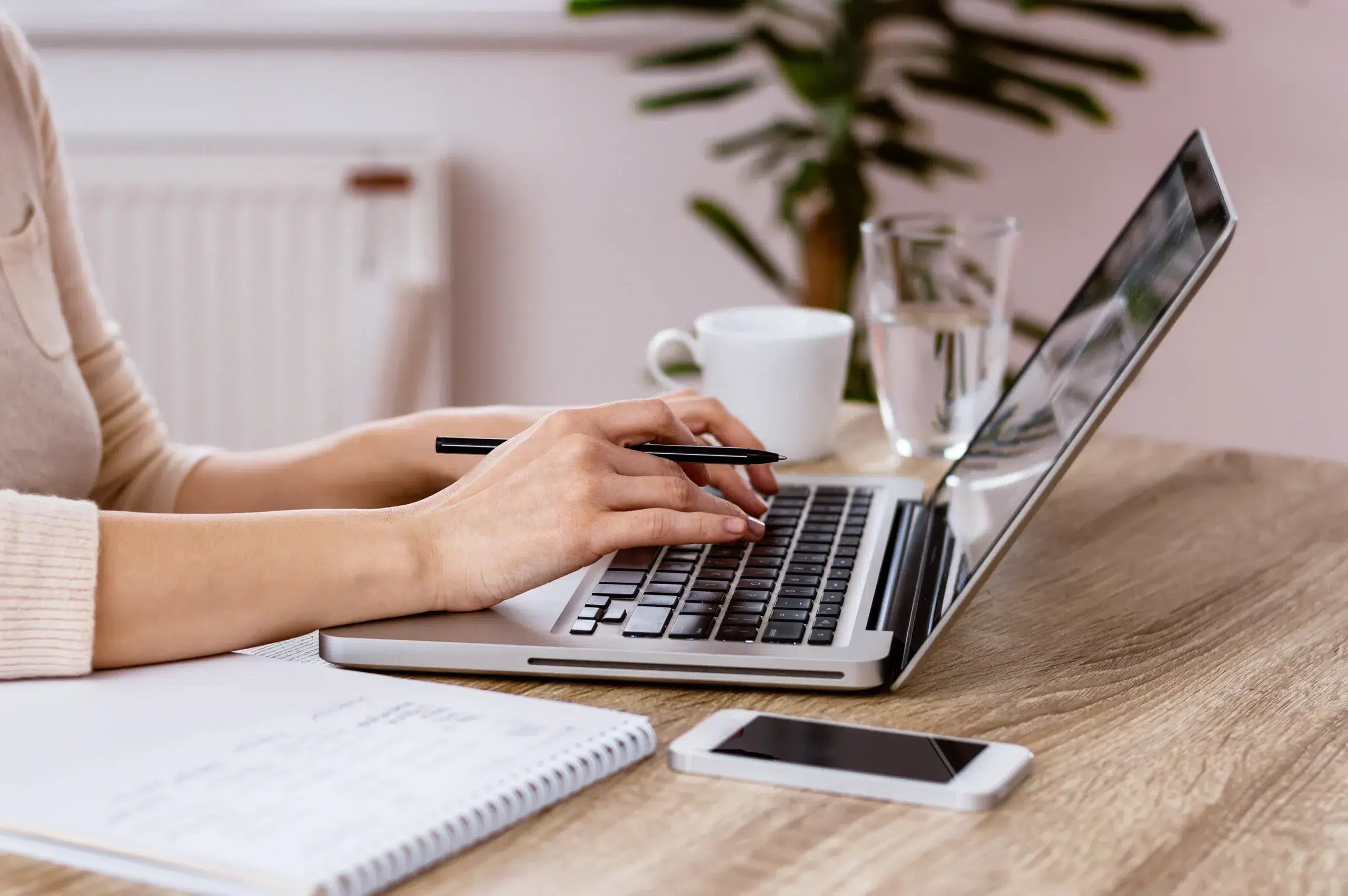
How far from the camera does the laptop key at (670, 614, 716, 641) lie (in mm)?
662

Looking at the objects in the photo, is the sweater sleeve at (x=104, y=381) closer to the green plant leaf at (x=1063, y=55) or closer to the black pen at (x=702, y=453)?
the black pen at (x=702, y=453)

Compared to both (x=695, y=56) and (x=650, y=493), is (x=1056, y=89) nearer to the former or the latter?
(x=695, y=56)

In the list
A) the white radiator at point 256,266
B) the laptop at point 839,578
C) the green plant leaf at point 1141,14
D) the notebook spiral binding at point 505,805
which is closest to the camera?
the notebook spiral binding at point 505,805

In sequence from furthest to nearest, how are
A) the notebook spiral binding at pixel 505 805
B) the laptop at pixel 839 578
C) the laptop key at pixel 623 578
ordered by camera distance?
the laptop key at pixel 623 578 < the laptop at pixel 839 578 < the notebook spiral binding at pixel 505 805

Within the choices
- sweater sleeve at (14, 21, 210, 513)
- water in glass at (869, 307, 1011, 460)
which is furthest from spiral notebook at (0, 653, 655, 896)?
water in glass at (869, 307, 1011, 460)

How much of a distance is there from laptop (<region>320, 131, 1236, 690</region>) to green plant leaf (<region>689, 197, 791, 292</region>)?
1.09 meters

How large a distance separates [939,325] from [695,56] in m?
0.94

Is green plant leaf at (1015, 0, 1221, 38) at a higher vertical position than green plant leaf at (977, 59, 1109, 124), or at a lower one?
higher

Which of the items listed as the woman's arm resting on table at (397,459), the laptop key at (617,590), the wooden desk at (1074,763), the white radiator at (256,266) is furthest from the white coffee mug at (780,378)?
the white radiator at (256,266)

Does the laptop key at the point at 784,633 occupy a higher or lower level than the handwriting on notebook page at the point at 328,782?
higher

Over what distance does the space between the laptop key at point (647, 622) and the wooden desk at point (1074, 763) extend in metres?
0.03

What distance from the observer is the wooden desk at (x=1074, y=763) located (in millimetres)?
475

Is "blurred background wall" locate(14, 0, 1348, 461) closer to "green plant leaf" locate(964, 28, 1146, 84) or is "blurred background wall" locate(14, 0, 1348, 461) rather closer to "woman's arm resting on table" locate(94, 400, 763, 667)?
"green plant leaf" locate(964, 28, 1146, 84)

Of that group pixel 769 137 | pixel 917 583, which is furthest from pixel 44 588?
pixel 769 137
